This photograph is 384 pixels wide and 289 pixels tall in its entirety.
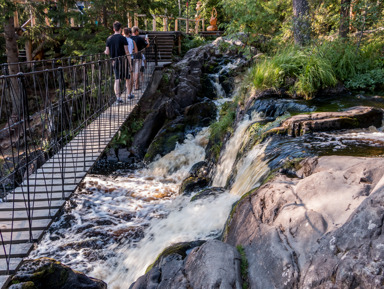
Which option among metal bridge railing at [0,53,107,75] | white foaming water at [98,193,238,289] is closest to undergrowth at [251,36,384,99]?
white foaming water at [98,193,238,289]

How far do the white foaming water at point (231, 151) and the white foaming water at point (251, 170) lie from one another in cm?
75

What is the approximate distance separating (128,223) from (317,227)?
13.4 ft

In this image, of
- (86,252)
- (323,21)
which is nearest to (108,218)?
(86,252)

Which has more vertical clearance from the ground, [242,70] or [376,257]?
[242,70]

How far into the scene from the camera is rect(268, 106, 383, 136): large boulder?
5.29m

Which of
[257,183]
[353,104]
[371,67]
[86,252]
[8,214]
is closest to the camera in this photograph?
[8,214]

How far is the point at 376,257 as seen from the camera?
2111 millimetres

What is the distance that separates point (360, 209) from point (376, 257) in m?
0.40

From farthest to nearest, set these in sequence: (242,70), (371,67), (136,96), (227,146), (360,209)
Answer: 1. (242,70)
2. (136,96)
3. (371,67)
4. (227,146)
5. (360,209)

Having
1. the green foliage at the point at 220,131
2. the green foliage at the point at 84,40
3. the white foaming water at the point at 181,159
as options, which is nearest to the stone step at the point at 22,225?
the green foliage at the point at 220,131

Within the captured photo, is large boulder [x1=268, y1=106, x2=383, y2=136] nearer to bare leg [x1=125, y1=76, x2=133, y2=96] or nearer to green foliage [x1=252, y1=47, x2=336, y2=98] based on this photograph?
green foliage [x1=252, y1=47, x2=336, y2=98]

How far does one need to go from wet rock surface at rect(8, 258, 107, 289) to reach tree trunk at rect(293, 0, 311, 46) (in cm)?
746

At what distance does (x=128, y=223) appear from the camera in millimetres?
6117

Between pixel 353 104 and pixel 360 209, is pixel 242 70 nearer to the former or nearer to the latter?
pixel 353 104
